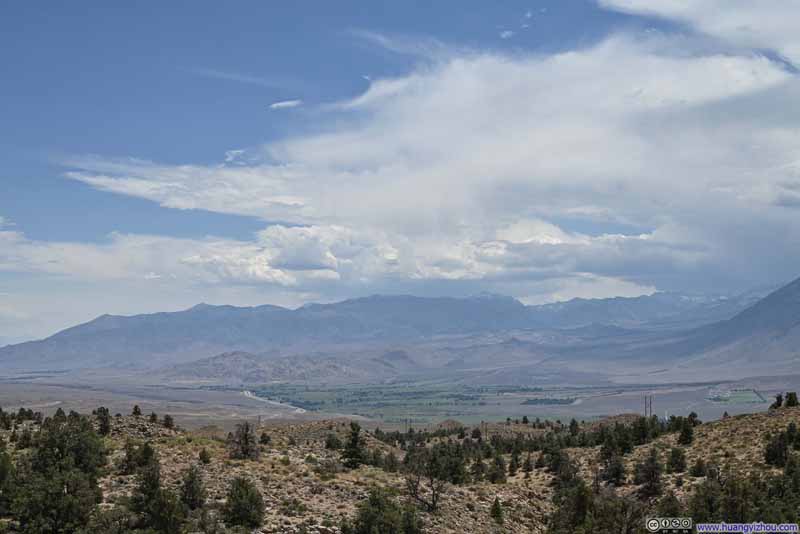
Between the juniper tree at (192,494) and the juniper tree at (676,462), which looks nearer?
the juniper tree at (192,494)

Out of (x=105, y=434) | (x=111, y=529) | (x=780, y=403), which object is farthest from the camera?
(x=780, y=403)

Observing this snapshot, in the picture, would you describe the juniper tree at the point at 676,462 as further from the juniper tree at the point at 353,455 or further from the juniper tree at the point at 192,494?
the juniper tree at the point at 192,494

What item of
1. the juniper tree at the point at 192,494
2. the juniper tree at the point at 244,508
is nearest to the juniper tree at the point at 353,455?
the juniper tree at the point at 244,508

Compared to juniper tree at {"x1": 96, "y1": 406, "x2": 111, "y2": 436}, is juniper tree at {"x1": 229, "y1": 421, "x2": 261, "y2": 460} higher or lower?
lower

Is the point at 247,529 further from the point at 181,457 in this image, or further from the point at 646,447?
the point at 646,447

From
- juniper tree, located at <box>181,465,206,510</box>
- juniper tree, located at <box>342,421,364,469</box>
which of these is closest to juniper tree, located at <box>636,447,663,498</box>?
juniper tree, located at <box>342,421,364,469</box>

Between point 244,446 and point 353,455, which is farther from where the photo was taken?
point 353,455

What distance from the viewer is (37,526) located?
29.1m

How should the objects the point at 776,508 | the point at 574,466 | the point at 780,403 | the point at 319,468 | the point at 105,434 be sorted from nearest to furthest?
the point at 776,508, the point at 319,468, the point at 105,434, the point at 574,466, the point at 780,403

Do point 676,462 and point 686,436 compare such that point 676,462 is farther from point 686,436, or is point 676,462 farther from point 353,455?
point 353,455

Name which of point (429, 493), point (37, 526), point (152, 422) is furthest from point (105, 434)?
point (429, 493)

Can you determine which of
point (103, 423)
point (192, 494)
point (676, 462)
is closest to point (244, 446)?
point (192, 494)

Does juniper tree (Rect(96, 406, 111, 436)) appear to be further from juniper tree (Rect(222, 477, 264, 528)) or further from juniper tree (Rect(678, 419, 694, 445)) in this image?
juniper tree (Rect(678, 419, 694, 445))

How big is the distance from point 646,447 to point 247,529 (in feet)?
117
